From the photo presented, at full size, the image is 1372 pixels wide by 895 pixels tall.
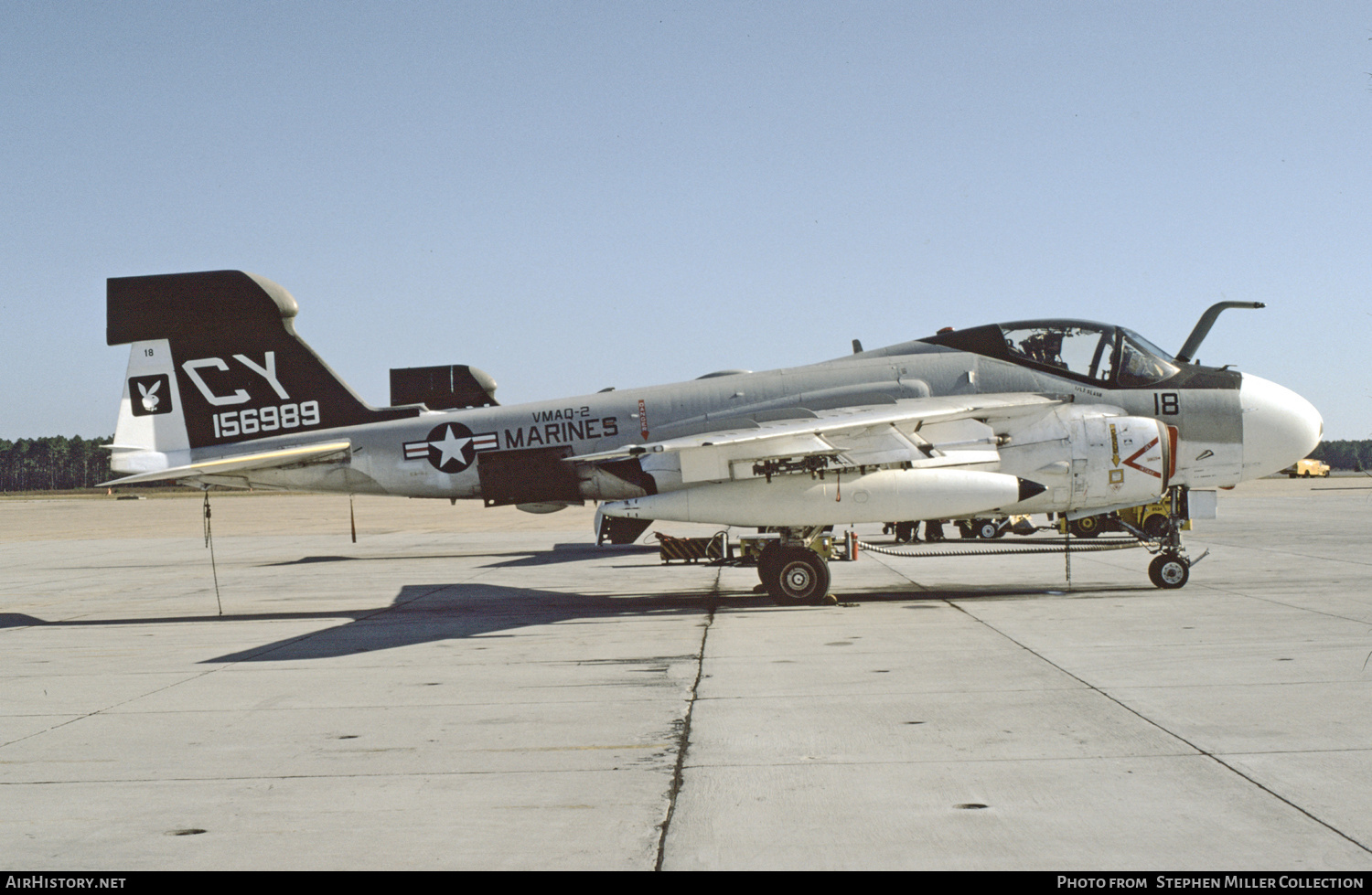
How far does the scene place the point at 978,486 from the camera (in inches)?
492

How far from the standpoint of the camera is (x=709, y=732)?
6371 millimetres

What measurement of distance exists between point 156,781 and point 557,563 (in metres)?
15.5

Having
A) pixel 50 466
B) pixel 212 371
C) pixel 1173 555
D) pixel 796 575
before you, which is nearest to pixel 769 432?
pixel 796 575

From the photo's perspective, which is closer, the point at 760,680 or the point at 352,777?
the point at 352,777

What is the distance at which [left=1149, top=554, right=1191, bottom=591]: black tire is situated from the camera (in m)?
13.2

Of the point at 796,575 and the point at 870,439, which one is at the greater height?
the point at 870,439

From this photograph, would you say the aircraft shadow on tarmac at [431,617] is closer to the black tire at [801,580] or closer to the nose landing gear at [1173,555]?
the black tire at [801,580]

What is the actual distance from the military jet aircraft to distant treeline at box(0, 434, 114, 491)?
7400 inches

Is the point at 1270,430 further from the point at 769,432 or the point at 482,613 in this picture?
the point at 482,613

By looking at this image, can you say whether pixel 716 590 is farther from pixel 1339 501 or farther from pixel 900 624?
pixel 1339 501

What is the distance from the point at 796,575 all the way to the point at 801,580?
9cm

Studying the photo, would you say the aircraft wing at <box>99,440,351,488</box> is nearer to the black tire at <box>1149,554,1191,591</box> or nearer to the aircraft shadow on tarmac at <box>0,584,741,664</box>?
the aircraft shadow on tarmac at <box>0,584,741,664</box>

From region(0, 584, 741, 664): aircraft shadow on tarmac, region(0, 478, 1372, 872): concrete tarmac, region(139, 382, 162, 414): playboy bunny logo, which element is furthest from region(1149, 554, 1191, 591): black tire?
region(139, 382, 162, 414): playboy bunny logo
